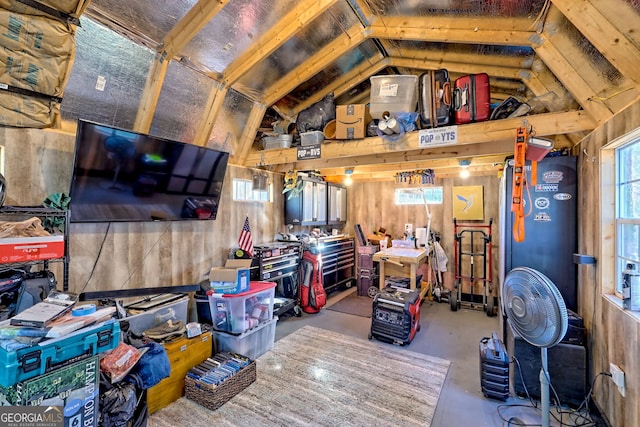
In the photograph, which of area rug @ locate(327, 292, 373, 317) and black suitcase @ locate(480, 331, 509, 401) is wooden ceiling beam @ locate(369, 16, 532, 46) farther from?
area rug @ locate(327, 292, 373, 317)

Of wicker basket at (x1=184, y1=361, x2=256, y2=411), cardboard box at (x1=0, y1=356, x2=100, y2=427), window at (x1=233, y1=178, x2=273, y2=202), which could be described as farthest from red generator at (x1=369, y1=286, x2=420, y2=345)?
cardboard box at (x1=0, y1=356, x2=100, y2=427)

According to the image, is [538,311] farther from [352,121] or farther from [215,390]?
[352,121]

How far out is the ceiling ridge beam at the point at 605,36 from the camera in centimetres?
165

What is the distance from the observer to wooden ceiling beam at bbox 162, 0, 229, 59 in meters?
2.24

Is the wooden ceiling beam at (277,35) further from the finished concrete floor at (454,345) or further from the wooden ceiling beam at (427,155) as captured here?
the finished concrete floor at (454,345)

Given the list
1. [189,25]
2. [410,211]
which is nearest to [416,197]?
[410,211]

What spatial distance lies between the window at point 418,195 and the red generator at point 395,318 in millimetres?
2579

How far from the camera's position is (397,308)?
330cm

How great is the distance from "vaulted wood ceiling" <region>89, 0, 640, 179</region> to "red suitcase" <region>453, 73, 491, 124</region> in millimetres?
96

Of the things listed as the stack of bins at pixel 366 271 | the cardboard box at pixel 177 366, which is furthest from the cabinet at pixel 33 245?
the stack of bins at pixel 366 271

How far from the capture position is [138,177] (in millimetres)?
2506

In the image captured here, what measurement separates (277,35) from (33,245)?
2.52 meters

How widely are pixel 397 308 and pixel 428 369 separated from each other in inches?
27.0

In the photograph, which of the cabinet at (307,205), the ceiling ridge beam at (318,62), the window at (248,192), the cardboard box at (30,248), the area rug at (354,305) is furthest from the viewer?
the cabinet at (307,205)
